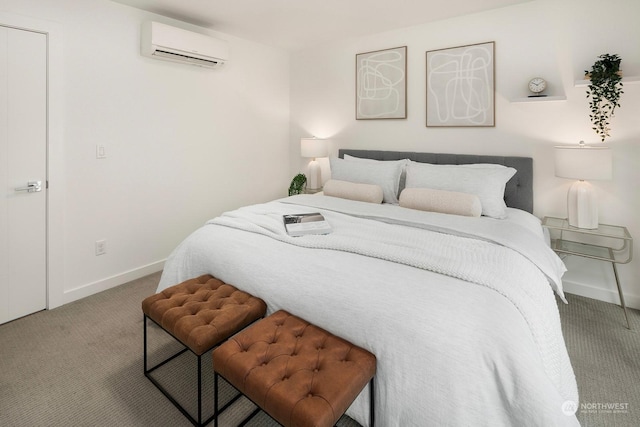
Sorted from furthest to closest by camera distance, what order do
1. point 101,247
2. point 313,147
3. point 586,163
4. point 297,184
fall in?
point 297,184 < point 313,147 < point 101,247 < point 586,163

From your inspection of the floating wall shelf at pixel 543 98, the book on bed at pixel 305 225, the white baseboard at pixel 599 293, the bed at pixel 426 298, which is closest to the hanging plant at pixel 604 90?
the floating wall shelf at pixel 543 98

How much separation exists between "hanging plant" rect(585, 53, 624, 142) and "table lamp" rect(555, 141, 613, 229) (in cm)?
19

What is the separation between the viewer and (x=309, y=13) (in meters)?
3.15

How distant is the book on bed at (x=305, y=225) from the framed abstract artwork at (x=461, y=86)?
191cm

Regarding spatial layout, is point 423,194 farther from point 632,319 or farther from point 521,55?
point 632,319

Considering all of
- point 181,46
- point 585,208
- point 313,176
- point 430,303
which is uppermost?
point 181,46

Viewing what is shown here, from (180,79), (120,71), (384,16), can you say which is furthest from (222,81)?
(384,16)

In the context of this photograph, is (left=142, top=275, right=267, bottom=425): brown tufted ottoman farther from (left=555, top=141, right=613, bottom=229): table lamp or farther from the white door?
(left=555, top=141, right=613, bottom=229): table lamp

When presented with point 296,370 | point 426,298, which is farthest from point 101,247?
point 426,298

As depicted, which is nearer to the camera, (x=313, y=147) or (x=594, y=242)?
(x=594, y=242)

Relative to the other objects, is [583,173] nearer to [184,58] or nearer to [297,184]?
[297,184]

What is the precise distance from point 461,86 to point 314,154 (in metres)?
1.72

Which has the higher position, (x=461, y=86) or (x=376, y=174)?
(x=461, y=86)

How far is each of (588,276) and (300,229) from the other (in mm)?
2520
